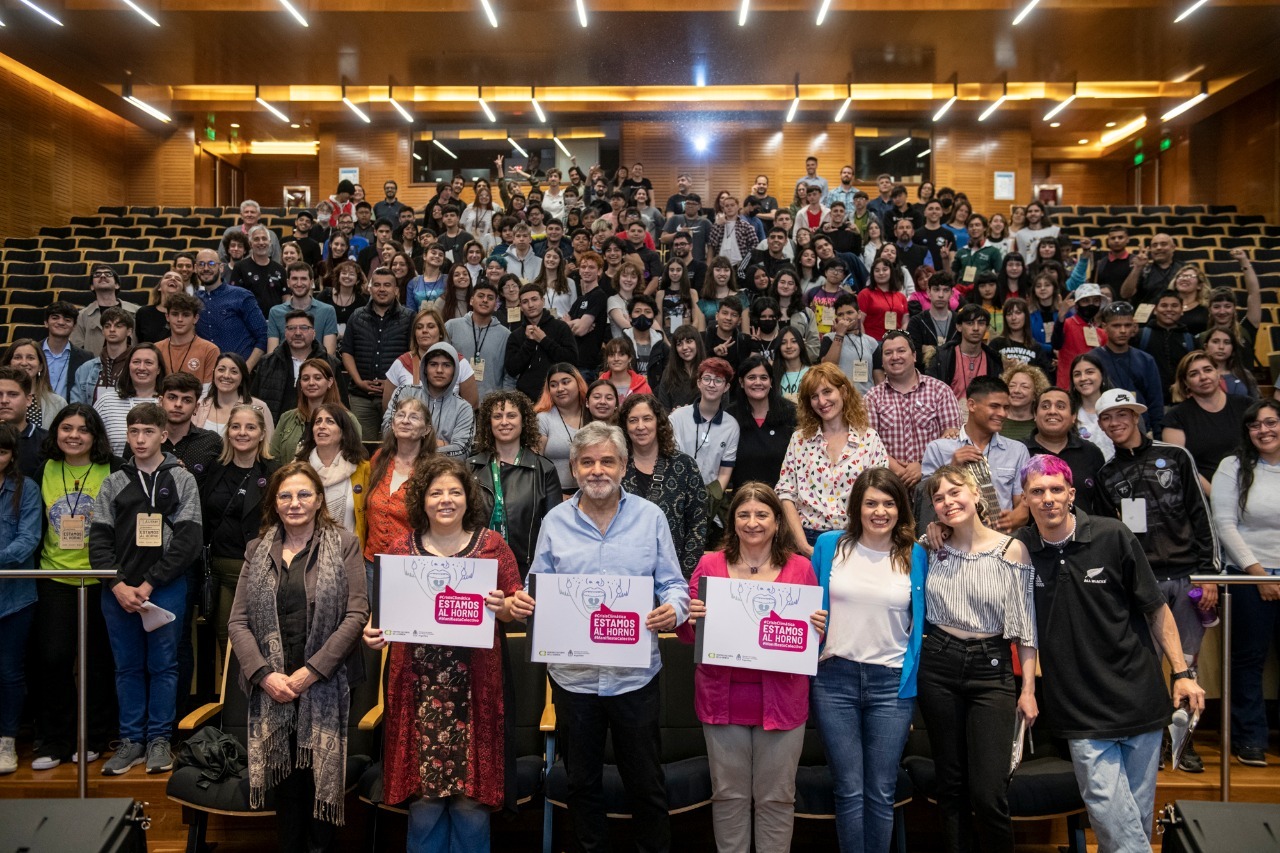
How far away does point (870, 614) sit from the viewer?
10.4 ft

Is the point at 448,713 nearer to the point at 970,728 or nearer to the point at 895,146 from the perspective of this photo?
the point at 970,728

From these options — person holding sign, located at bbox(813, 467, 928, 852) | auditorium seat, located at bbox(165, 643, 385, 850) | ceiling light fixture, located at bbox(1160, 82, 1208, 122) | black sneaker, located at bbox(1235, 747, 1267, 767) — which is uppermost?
ceiling light fixture, located at bbox(1160, 82, 1208, 122)

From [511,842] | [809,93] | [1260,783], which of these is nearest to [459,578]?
[511,842]

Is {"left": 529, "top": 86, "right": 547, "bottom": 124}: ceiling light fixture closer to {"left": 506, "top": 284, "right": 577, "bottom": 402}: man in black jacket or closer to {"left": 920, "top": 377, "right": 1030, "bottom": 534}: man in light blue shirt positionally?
{"left": 506, "top": 284, "right": 577, "bottom": 402}: man in black jacket

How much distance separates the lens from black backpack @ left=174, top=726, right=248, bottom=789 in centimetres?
348

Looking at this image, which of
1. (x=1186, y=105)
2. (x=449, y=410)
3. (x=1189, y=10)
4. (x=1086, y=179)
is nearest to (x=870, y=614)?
(x=449, y=410)

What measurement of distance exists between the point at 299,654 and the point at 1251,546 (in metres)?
3.96

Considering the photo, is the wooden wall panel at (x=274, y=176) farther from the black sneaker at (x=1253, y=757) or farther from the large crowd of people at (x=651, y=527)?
the black sneaker at (x=1253, y=757)

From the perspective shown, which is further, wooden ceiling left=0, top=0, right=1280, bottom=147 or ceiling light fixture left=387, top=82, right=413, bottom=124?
ceiling light fixture left=387, top=82, right=413, bottom=124

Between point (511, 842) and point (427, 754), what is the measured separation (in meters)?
0.99

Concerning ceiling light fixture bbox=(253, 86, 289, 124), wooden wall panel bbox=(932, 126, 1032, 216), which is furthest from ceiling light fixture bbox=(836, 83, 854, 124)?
ceiling light fixture bbox=(253, 86, 289, 124)

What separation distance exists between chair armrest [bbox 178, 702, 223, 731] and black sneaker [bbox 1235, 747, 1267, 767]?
4.27 meters

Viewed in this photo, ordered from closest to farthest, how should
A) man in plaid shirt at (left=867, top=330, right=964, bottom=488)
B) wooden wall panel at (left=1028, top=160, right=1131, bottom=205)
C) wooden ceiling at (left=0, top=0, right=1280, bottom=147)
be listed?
man in plaid shirt at (left=867, top=330, right=964, bottom=488) → wooden ceiling at (left=0, top=0, right=1280, bottom=147) → wooden wall panel at (left=1028, top=160, right=1131, bottom=205)

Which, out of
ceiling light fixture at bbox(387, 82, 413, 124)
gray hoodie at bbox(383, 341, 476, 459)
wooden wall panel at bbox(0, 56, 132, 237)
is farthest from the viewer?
ceiling light fixture at bbox(387, 82, 413, 124)
